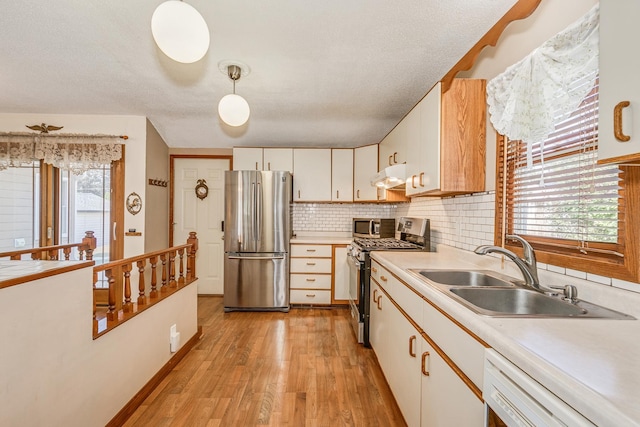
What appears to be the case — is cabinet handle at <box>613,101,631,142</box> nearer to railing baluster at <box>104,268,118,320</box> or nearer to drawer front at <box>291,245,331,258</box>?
railing baluster at <box>104,268,118,320</box>

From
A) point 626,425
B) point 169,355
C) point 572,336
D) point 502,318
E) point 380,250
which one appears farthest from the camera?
Result: point 380,250

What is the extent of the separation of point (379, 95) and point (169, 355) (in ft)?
9.60

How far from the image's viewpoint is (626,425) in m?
0.48

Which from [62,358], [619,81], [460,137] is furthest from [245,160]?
[619,81]

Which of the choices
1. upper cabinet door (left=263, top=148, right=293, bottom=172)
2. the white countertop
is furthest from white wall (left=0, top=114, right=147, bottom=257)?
the white countertop

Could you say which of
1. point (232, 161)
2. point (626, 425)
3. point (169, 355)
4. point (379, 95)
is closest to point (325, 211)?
point (232, 161)

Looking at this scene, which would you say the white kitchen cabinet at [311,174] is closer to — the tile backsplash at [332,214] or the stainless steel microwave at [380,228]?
the tile backsplash at [332,214]

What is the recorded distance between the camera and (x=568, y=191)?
1.32 meters

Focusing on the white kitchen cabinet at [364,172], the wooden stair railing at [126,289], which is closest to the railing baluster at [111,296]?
the wooden stair railing at [126,289]

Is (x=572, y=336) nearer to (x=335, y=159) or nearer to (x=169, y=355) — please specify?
(x=169, y=355)

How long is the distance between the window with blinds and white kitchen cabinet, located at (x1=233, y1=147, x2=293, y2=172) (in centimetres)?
270

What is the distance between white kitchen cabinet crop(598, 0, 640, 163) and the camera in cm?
77

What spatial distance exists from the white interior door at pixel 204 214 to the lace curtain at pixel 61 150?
88cm

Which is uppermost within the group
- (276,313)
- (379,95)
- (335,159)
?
(379,95)
